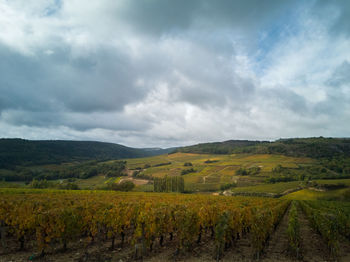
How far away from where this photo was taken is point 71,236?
14.9 meters

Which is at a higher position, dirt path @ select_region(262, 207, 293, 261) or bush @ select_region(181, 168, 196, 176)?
dirt path @ select_region(262, 207, 293, 261)

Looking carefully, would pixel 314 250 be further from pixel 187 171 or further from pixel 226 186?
pixel 187 171

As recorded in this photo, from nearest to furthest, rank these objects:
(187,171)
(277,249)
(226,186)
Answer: (277,249), (226,186), (187,171)

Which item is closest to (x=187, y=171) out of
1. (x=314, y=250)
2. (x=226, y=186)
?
(x=226, y=186)

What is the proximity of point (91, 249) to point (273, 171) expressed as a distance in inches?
4962

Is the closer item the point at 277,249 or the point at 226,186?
the point at 277,249

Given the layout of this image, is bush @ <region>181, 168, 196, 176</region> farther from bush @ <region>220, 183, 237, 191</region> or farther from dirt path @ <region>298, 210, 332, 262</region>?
dirt path @ <region>298, 210, 332, 262</region>

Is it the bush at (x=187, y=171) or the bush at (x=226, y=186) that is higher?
the bush at (x=187, y=171)

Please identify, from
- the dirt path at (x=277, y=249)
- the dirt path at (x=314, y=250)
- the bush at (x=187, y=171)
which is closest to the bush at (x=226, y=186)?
the bush at (x=187, y=171)

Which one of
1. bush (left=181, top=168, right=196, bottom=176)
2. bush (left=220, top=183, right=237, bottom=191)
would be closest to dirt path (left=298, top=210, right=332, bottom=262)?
bush (left=220, top=183, right=237, bottom=191)

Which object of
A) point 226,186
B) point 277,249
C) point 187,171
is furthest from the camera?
point 187,171

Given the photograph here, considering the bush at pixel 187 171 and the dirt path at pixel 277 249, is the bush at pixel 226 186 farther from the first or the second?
the dirt path at pixel 277 249

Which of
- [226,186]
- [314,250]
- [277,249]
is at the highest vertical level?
[277,249]

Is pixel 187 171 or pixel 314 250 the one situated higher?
pixel 314 250
